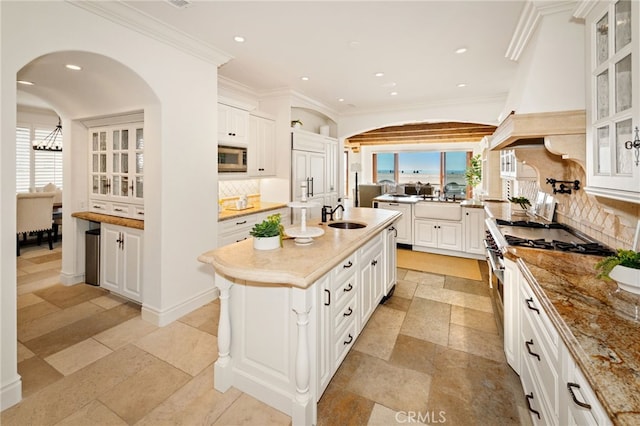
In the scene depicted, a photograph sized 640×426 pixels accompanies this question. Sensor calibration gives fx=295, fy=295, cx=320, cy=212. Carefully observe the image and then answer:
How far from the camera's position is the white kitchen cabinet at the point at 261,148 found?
171 inches

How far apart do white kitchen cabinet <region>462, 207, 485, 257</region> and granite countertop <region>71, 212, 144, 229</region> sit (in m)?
4.94

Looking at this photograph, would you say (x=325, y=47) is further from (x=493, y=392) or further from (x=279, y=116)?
(x=493, y=392)

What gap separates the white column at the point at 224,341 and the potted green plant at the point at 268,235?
1.03 feet

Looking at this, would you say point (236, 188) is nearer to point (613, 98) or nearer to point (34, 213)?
point (34, 213)

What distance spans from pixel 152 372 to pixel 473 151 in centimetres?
1215

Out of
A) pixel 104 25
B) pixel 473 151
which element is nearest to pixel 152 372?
pixel 104 25

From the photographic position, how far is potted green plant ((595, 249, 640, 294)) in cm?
114

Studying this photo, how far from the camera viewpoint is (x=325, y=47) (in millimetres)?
3211

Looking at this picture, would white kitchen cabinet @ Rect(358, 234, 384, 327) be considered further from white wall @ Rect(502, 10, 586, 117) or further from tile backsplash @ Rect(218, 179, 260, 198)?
tile backsplash @ Rect(218, 179, 260, 198)

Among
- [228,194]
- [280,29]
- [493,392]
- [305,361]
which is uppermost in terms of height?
[280,29]

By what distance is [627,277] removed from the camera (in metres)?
1.16

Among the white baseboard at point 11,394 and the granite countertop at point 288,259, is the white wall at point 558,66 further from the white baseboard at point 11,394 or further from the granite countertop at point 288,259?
the white baseboard at point 11,394

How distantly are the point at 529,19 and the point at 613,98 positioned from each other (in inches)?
58.2

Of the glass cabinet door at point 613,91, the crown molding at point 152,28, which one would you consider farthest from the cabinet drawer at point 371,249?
the crown molding at point 152,28
